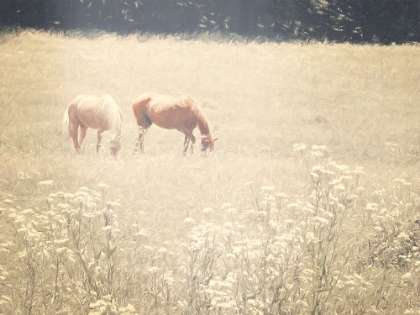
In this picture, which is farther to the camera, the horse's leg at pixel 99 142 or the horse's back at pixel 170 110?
the horse's back at pixel 170 110

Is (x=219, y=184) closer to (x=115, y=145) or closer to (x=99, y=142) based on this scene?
(x=115, y=145)

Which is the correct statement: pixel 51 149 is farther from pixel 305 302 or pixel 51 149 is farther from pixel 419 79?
pixel 419 79

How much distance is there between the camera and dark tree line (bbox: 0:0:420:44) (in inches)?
171

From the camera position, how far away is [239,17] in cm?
456

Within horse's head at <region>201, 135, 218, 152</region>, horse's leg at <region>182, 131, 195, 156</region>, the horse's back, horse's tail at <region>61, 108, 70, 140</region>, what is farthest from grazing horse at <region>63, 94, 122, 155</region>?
horse's head at <region>201, 135, 218, 152</region>

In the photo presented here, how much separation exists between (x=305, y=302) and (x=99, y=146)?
1.95 metres

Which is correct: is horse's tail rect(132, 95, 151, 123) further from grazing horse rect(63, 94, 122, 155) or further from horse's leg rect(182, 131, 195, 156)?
horse's leg rect(182, 131, 195, 156)

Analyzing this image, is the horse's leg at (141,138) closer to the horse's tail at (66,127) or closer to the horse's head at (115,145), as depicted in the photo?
the horse's head at (115,145)

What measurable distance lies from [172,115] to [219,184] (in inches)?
29.4

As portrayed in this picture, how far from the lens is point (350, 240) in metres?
3.87

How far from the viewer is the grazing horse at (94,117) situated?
408cm

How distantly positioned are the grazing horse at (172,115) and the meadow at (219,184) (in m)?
0.07

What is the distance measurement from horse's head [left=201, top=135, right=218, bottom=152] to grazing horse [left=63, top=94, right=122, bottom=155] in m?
0.66

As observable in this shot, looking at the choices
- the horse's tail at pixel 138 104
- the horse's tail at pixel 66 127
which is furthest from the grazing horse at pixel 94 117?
the horse's tail at pixel 138 104
